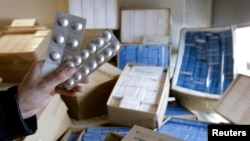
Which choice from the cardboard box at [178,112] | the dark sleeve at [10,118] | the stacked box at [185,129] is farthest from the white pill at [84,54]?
the cardboard box at [178,112]

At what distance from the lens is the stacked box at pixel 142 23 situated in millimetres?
1994

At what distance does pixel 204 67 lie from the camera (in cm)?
181

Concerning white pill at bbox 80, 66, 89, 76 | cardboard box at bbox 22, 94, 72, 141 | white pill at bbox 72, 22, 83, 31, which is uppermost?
white pill at bbox 72, 22, 83, 31

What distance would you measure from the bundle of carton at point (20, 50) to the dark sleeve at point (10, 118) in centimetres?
63

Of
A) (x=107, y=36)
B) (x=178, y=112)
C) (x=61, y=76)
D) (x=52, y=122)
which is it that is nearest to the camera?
(x=61, y=76)

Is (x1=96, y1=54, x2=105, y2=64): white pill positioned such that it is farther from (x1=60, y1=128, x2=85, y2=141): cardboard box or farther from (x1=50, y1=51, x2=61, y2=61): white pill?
(x1=60, y1=128, x2=85, y2=141): cardboard box

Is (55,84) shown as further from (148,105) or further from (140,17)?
(140,17)

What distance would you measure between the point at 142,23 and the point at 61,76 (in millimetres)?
1356

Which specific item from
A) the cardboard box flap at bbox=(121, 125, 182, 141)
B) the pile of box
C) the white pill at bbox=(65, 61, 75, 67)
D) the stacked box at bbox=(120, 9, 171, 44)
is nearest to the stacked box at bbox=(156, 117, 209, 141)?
the pile of box

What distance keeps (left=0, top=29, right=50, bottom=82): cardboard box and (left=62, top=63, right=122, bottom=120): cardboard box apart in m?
0.30

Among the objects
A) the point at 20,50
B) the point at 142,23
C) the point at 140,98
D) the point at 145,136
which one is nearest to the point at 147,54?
the point at 142,23

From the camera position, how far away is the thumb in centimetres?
73

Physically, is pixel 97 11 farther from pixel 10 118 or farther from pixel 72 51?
pixel 10 118

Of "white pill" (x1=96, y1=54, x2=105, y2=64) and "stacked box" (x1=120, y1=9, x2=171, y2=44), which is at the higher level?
"stacked box" (x1=120, y1=9, x2=171, y2=44)
